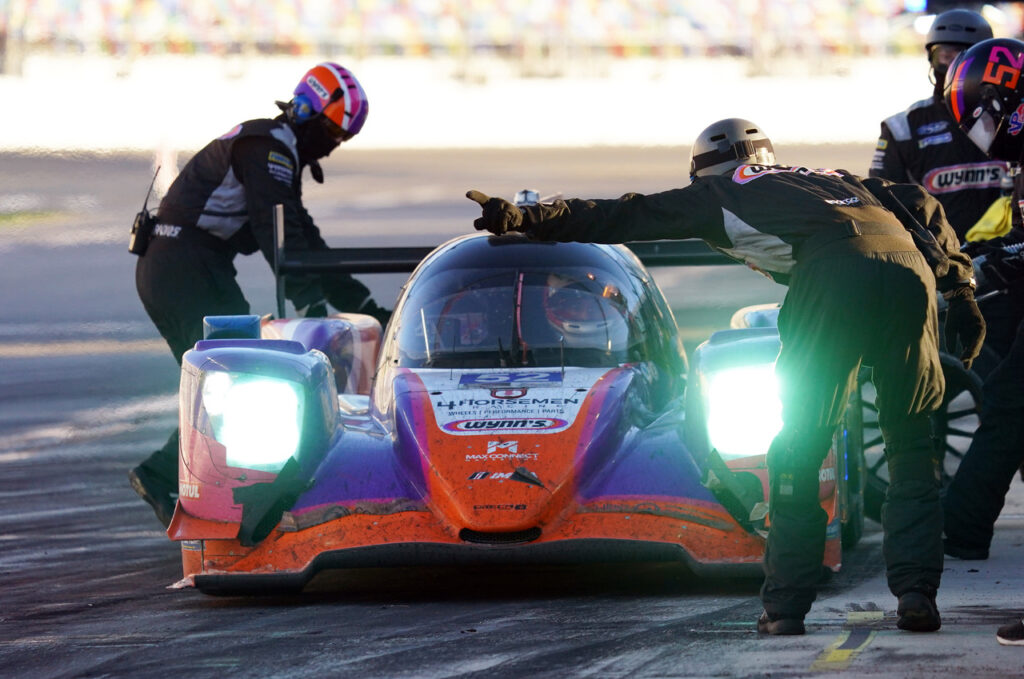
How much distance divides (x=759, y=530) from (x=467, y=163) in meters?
27.9

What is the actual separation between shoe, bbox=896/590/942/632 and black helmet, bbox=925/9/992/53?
14.0 feet

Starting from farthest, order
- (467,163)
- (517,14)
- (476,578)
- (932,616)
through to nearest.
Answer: (517,14)
(467,163)
(476,578)
(932,616)

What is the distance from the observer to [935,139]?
7910 millimetres

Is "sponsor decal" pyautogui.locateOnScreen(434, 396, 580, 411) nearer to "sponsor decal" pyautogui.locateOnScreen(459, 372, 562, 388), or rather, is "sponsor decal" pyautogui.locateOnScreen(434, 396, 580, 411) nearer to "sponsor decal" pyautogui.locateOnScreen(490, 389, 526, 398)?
"sponsor decal" pyautogui.locateOnScreen(490, 389, 526, 398)

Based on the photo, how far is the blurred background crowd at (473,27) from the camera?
46094 mm

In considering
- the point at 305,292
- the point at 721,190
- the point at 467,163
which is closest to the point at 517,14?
the point at 467,163

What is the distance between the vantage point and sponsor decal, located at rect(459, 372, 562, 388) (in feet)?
19.4

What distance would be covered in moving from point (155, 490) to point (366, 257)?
136 centimetres

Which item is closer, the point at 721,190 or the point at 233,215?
the point at 721,190

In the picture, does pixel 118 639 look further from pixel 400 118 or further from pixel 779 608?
pixel 400 118

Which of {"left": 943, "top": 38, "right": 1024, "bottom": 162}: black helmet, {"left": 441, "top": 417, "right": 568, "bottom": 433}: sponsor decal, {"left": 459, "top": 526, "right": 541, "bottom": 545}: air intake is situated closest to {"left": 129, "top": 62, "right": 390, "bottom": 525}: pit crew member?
{"left": 441, "top": 417, "right": 568, "bottom": 433}: sponsor decal

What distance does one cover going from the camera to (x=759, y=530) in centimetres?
527

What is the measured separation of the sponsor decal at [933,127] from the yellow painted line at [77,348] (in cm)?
789

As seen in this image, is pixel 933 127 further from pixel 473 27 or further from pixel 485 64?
pixel 473 27
